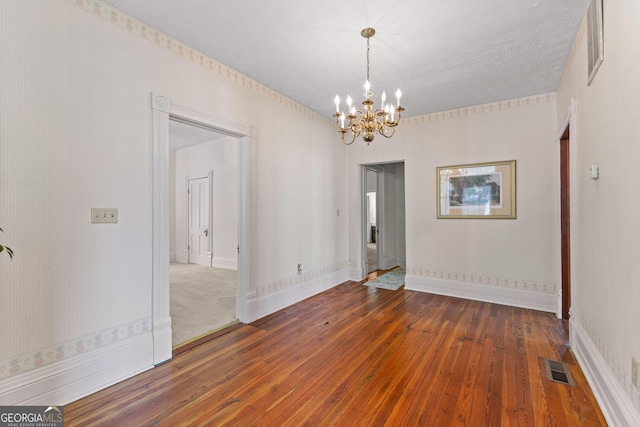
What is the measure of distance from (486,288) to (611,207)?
2.63 m

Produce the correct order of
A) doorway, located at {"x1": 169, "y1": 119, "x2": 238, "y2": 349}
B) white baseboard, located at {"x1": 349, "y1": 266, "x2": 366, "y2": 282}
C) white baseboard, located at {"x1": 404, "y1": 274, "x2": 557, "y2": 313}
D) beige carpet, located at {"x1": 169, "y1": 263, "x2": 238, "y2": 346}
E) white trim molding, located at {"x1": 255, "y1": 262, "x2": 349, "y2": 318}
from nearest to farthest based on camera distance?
beige carpet, located at {"x1": 169, "y1": 263, "x2": 238, "y2": 346} → white trim molding, located at {"x1": 255, "y1": 262, "x2": 349, "y2": 318} → white baseboard, located at {"x1": 404, "y1": 274, "x2": 557, "y2": 313} → doorway, located at {"x1": 169, "y1": 119, "x2": 238, "y2": 349} → white baseboard, located at {"x1": 349, "y1": 266, "x2": 366, "y2": 282}

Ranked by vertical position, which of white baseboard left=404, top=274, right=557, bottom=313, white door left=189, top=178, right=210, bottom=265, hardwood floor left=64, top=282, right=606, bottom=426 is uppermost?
white door left=189, top=178, right=210, bottom=265

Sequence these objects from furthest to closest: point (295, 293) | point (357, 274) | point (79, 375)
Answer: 1. point (357, 274)
2. point (295, 293)
3. point (79, 375)

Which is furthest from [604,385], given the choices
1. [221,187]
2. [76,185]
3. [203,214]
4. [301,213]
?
[203,214]

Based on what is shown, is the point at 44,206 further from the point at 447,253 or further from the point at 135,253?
the point at 447,253

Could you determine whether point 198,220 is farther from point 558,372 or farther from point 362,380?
point 558,372

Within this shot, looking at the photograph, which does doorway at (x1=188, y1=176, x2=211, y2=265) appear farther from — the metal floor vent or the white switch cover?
the metal floor vent

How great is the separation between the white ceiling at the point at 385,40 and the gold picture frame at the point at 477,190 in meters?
1.06

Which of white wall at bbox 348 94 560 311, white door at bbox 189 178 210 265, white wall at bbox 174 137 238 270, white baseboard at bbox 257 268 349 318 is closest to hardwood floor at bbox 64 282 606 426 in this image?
white baseboard at bbox 257 268 349 318

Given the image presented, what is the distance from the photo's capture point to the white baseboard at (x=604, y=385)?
1.51 m

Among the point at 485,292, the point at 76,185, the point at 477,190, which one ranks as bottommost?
the point at 485,292

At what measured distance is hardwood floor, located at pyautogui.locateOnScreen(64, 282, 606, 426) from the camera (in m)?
1.79

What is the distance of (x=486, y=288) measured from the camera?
13.3 feet

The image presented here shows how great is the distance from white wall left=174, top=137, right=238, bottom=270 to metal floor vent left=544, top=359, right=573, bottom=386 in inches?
212
